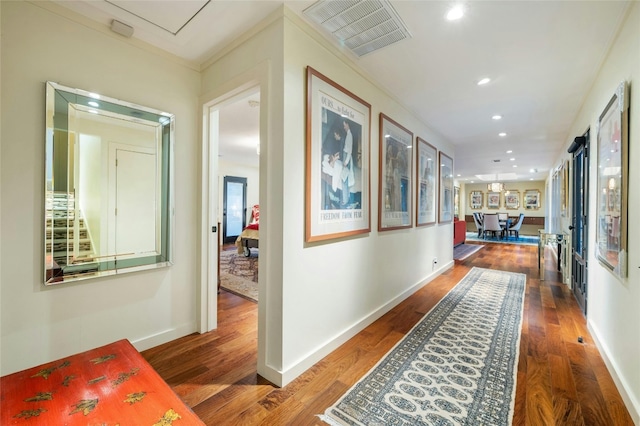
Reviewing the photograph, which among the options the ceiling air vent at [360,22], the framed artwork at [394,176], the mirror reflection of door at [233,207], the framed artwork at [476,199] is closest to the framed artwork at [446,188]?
the framed artwork at [394,176]

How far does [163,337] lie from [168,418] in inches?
63.4

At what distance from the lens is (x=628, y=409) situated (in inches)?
60.4

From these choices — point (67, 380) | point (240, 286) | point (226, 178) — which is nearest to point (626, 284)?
point (67, 380)

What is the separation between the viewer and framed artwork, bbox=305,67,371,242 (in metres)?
1.93

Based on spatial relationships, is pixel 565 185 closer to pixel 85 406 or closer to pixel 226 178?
pixel 85 406

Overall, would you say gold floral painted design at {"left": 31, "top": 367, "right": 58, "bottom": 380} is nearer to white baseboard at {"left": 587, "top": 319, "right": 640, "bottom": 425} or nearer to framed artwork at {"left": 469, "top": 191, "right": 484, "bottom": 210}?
white baseboard at {"left": 587, "top": 319, "right": 640, "bottom": 425}

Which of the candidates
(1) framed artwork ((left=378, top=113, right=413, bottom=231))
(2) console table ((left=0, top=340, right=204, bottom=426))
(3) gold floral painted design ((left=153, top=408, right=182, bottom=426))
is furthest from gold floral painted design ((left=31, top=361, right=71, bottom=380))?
(1) framed artwork ((left=378, top=113, right=413, bottom=231))

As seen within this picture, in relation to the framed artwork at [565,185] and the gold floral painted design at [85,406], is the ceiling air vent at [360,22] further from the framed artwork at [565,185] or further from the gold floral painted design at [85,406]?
the framed artwork at [565,185]

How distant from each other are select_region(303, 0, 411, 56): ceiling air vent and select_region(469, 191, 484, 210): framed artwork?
13.2 metres

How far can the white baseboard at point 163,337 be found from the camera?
211 cm

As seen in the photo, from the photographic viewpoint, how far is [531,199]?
1212 cm

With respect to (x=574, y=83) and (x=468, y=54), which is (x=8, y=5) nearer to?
(x=468, y=54)

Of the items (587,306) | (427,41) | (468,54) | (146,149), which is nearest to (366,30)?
(427,41)

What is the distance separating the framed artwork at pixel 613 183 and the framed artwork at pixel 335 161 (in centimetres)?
167
